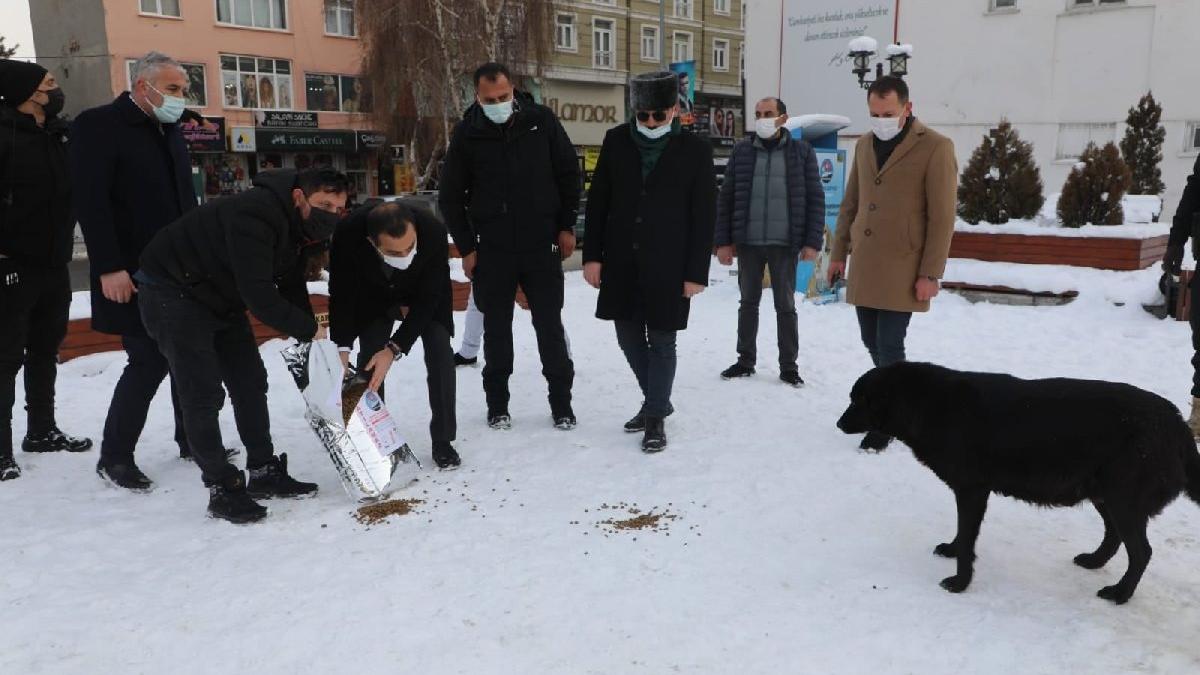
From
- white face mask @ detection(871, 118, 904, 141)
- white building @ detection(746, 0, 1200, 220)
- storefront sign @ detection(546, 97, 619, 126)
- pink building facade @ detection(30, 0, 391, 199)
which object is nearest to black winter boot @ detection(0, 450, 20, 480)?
white face mask @ detection(871, 118, 904, 141)

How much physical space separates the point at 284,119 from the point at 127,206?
25.5m

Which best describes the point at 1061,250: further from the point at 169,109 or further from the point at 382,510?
the point at 169,109

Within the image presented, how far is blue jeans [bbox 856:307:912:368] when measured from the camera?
4535 mm

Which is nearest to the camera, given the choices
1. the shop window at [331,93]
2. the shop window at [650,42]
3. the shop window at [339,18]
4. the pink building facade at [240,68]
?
the pink building facade at [240,68]

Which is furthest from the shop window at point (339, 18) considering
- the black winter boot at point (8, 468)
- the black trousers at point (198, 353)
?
the black trousers at point (198, 353)

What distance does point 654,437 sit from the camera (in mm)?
4508

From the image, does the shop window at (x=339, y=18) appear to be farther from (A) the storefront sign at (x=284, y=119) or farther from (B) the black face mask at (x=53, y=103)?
(B) the black face mask at (x=53, y=103)

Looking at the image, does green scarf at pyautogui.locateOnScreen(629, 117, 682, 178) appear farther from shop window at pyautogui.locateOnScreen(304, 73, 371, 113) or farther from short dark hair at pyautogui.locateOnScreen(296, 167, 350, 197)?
shop window at pyautogui.locateOnScreen(304, 73, 371, 113)

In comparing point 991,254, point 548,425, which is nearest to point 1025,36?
point 991,254

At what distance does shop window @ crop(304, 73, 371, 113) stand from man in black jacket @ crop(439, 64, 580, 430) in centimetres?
2484

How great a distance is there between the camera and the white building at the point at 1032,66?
19406 mm

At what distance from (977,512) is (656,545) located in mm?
1191

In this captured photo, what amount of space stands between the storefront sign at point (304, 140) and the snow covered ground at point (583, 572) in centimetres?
2396

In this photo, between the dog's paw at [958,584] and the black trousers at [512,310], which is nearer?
the dog's paw at [958,584]
